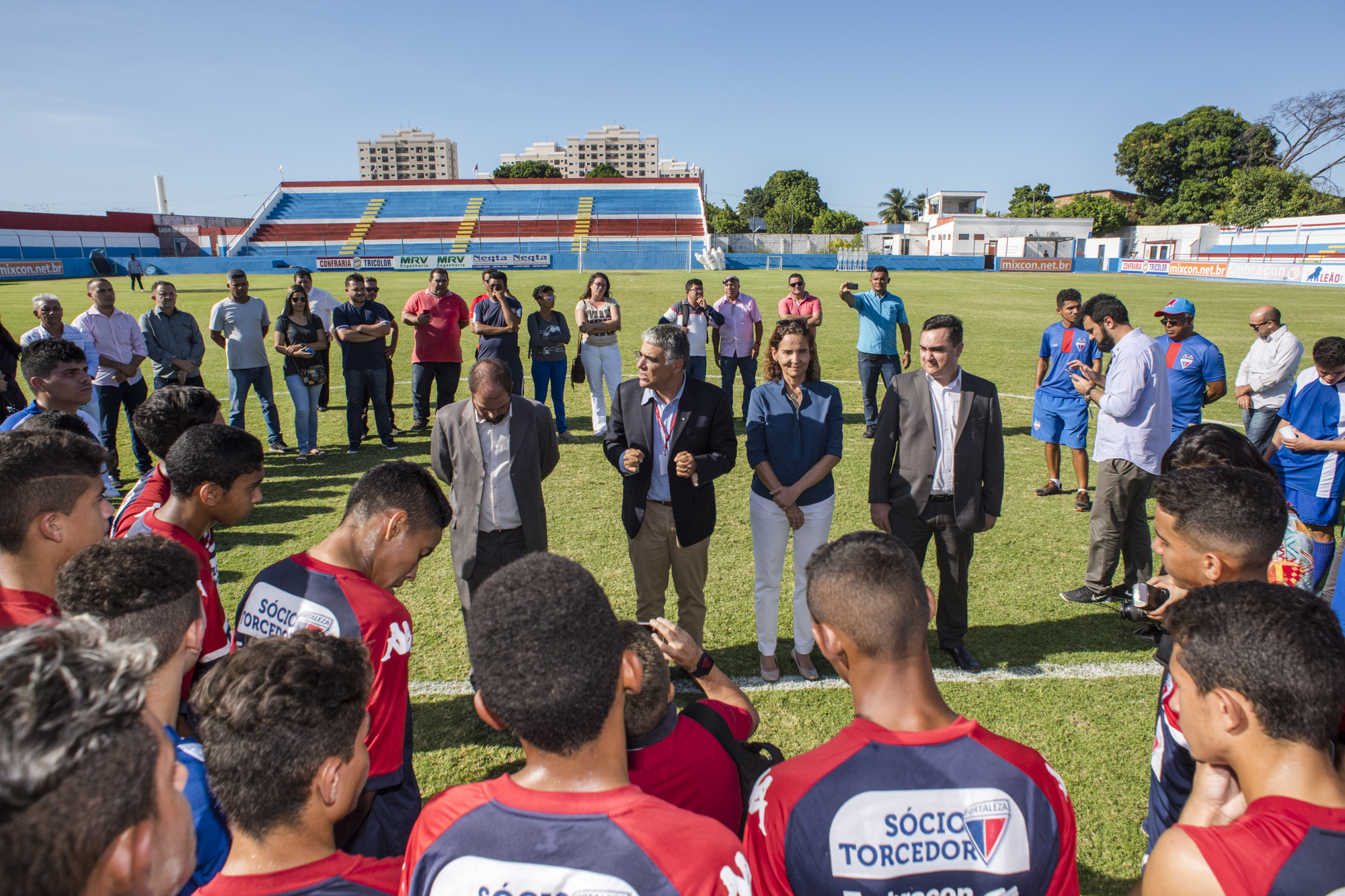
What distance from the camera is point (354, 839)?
7.41ft

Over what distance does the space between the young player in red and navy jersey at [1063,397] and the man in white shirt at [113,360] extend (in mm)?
9872

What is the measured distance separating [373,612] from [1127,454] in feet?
16.4

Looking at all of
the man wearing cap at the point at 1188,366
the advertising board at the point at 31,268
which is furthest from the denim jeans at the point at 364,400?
Answer: the advertising board at the point at 31,268

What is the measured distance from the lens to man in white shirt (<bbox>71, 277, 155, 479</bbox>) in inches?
300

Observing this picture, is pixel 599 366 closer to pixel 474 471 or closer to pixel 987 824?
pixel 474 471

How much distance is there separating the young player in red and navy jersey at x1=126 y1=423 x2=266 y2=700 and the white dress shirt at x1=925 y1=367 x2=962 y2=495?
3771mm

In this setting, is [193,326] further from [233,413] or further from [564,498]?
[564,498]

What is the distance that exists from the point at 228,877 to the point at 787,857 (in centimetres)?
120

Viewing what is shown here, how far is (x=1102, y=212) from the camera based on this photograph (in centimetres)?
7194

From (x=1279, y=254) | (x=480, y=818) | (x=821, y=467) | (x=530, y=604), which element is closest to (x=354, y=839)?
(x=480, y=818)

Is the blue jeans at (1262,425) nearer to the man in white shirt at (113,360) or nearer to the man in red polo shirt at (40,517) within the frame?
the man in red polo shirt at (40,517)

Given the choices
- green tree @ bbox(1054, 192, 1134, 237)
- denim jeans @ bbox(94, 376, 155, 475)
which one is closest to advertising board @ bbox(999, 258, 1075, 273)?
green tree @ bbox(1054, 192, 1134, 237)

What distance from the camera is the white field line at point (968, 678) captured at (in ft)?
14.2

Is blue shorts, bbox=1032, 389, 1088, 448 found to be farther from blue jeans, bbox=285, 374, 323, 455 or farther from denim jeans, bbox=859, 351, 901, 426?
blue jeans, bbox=285, 374, 323, 455
